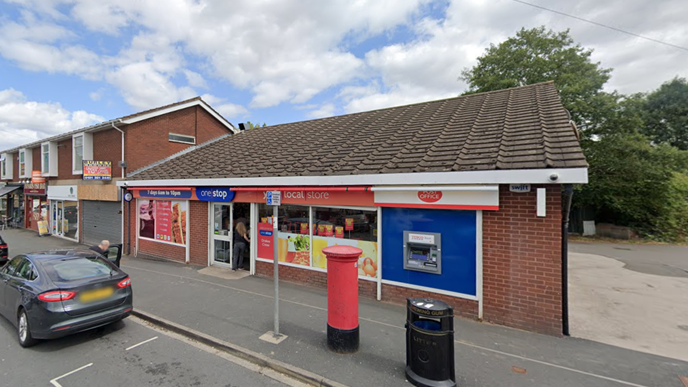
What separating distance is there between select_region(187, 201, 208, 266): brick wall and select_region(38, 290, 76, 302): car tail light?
5094mm

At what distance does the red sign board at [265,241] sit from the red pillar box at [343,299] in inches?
170

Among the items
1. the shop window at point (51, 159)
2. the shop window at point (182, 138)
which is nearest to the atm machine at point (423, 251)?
the shop window at point (182, 138)

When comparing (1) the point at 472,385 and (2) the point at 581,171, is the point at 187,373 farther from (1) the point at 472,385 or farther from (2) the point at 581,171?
(2) the point at 581,171

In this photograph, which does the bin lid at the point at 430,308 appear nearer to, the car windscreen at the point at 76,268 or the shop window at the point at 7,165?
the car windscreen at the point at 76,268

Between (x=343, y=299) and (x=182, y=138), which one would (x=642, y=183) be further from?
(x=182, y=138)

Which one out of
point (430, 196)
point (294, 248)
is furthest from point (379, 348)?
point (294, 248)

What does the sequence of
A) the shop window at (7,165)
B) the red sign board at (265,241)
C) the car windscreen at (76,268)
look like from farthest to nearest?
the shop window at (7,165) < the red sign board at (265,241) < the car windscreen at (76,268)

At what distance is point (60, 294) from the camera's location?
14.8 feet

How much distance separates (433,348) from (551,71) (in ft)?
73.2

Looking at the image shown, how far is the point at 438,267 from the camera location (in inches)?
226

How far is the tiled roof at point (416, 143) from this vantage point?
5520 millimetres

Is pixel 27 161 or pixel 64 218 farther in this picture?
pixel 27 161

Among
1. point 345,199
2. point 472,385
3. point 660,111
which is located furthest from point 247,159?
point 660,111

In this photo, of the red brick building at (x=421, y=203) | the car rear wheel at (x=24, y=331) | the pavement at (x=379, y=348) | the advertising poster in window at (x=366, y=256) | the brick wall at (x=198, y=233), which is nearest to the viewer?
the pavement at (x=379, y=348)
